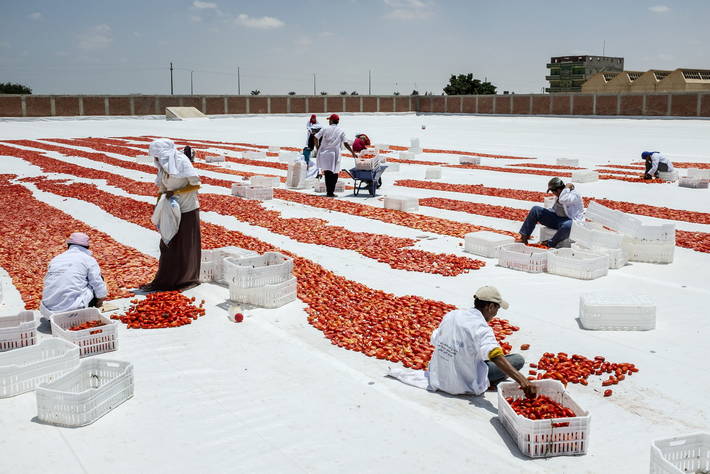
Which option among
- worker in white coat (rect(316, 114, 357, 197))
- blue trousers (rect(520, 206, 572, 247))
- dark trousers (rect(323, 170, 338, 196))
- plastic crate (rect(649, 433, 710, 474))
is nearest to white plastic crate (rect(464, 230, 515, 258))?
blue trousers (rect(520, 206, 572, 247))

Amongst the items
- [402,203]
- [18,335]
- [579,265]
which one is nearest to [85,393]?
[18,335]

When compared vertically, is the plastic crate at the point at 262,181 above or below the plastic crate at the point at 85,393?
above

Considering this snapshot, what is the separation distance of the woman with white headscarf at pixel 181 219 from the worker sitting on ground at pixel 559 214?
4567 millimetres

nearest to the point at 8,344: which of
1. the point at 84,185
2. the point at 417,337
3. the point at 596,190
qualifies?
the point at 417,337

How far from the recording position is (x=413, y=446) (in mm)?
4145

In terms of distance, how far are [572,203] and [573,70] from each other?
400 feet

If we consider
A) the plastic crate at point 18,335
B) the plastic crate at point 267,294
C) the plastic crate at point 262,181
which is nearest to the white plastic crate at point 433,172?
the plastic crate at point 262,181

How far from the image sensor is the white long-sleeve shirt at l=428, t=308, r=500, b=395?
15.0 feet

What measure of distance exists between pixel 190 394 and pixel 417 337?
2.07 metres

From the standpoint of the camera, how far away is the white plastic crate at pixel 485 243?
9.09m

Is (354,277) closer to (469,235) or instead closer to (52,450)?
(469,235)

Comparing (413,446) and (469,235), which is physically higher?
(469,235)

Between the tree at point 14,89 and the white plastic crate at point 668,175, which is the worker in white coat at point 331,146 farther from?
the tree at point 14,89

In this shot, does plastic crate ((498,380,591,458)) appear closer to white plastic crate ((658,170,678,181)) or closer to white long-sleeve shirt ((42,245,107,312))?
white long-sleeve shirt ((42,245,107,312))
